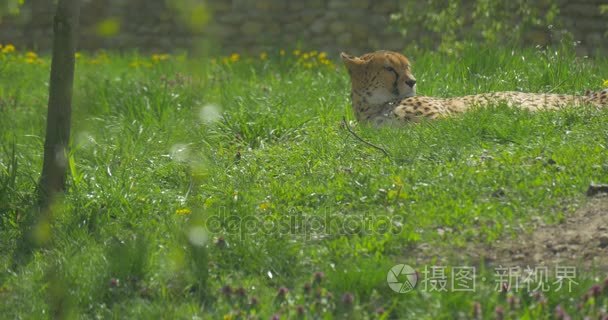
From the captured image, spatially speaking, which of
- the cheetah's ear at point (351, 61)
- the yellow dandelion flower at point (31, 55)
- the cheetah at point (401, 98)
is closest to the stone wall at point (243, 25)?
the yellow dandelion flower at point (31, 55)

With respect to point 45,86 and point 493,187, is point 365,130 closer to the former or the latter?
point 493,187

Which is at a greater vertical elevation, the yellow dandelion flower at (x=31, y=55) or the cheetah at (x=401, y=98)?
the cheetah at (x=401, y=98)

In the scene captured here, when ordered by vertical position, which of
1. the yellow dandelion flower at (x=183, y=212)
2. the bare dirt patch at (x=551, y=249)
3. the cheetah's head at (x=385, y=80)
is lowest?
the yellow dandelion flower at (x=183, y=212)

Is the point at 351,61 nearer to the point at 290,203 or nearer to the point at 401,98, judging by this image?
the point at 401,98

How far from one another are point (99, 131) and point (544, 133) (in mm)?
3312

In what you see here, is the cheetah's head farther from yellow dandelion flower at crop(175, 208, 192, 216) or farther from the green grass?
yellow dandelion flower at crop(175, 208, 192, 216)

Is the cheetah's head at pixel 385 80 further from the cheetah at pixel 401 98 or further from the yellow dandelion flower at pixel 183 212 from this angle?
the yellow dandelion flower at pixel 183 212

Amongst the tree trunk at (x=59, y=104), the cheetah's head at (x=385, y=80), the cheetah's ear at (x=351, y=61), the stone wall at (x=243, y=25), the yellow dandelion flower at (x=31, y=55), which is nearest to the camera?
the tree trunk at (x=59, y=104)

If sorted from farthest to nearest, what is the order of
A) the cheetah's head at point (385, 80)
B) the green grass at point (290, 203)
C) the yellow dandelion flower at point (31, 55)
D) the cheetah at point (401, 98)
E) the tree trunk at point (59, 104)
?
the yellow dandelion flower at point (31, 55)
the cheetah's head at point (385, 80)
the cheetah at point (401, 98)
the tree trunk at point (59, 104)
the green grass at point (290, 203)

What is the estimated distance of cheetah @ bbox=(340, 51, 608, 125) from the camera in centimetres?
650

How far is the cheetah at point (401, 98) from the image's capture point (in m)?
6.50

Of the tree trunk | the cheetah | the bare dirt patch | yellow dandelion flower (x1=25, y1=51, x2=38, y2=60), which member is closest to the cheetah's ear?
the cheetah

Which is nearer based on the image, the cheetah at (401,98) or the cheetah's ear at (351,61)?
the cheetah at (401,98)

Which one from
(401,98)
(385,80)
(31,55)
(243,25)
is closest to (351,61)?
(385,80)
